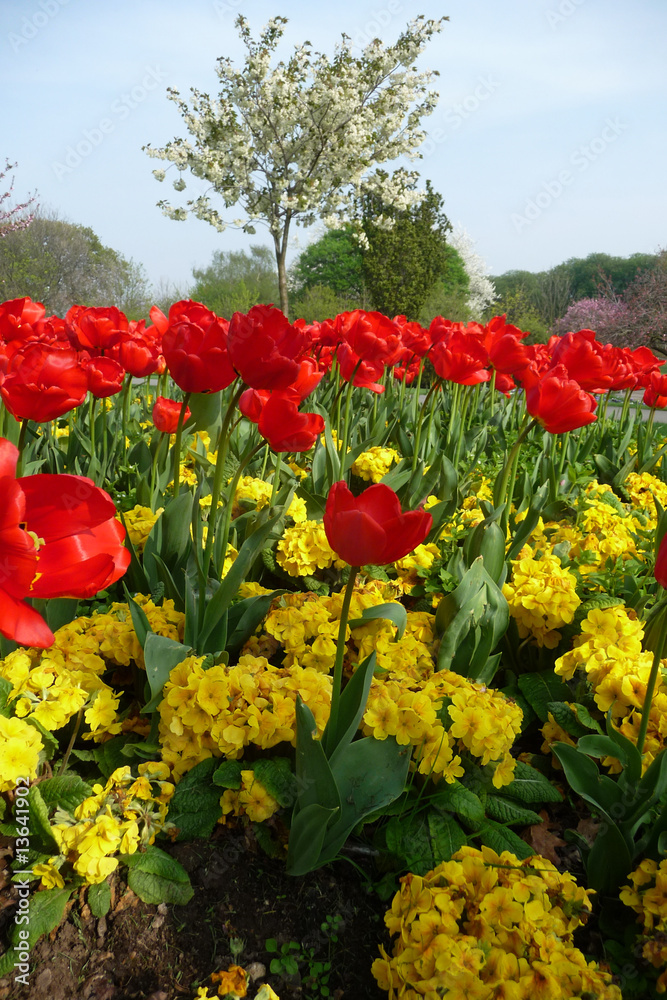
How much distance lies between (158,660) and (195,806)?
0.35 metres

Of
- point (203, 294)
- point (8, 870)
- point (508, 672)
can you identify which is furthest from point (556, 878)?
point (203, 294)

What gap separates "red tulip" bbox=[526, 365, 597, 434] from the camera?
206 cm

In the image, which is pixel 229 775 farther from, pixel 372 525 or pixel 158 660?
pixel 372 525

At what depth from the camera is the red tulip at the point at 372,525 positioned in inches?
41.3

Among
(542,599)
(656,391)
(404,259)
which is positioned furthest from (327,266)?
(542,599)

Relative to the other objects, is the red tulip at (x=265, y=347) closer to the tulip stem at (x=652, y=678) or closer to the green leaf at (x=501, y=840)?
the tulip stem at (x=652, y=678)

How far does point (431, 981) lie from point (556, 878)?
35 centimetres

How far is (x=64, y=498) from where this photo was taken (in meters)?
0.81

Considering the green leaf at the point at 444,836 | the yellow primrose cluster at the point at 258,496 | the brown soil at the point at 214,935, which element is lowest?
the brown soil at the point at 214,935

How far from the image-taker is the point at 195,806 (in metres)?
1.46

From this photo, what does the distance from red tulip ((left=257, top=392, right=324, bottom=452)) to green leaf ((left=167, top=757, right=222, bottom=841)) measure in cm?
86

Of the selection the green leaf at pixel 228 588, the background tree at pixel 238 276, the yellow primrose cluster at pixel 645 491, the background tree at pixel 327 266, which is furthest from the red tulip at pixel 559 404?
the background tree at pixel 327 266

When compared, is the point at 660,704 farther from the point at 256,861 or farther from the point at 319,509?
the point at 319,509

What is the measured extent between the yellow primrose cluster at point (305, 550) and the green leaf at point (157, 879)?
4.09 ft
